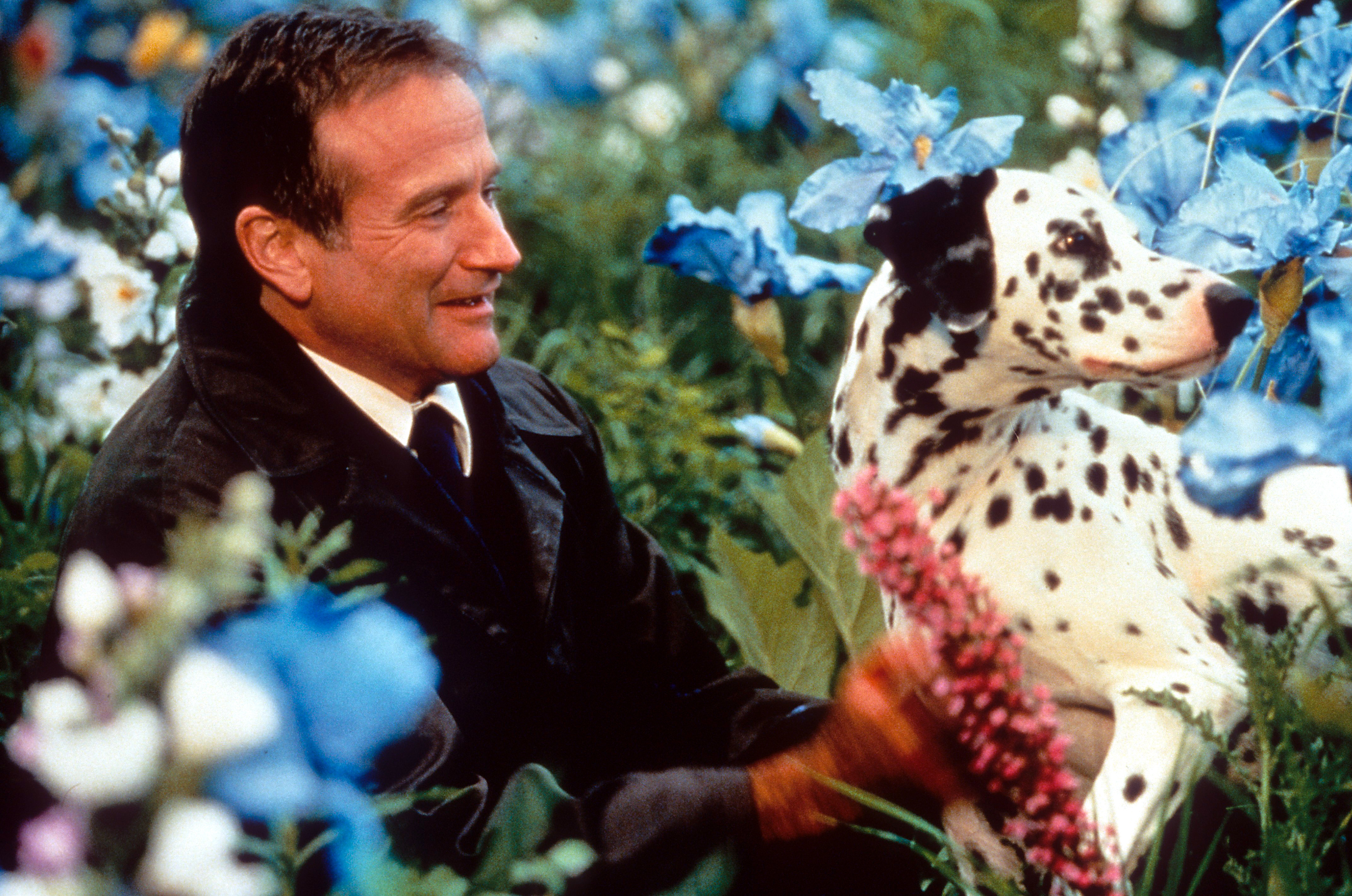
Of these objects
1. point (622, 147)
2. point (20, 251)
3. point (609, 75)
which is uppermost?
point (20, 251)

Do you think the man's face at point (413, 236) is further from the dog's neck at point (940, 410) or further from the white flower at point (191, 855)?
the white flower at point (191, 855)

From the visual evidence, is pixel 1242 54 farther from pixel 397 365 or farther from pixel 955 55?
pixel 955 55

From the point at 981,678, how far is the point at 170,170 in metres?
1.43

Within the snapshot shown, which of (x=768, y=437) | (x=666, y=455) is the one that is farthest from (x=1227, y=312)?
(x=666, y=455)

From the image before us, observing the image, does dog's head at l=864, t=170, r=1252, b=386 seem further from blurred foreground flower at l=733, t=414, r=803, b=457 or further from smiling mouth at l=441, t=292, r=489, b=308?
blurred foreground flower at l=733, t=414, r=803, b=457

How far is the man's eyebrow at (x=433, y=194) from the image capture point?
104 centimetres

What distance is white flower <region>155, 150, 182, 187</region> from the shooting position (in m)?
1.72

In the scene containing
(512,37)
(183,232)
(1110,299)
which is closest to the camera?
(1110,299)

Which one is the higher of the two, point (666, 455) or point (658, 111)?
point (658, 111)

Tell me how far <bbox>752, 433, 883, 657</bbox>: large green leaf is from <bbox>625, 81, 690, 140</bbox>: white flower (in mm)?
1920

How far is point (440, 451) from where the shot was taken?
120 cm

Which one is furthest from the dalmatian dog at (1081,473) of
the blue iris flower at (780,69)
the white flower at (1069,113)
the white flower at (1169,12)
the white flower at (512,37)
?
the white flower at (512,37)

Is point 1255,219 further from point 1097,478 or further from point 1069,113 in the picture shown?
point 1069,113

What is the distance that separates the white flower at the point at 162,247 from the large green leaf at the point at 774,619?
904 mm
